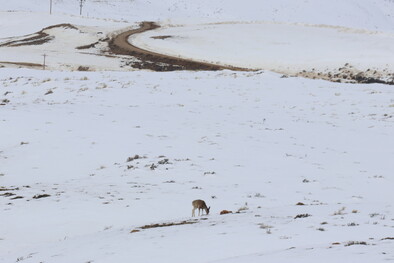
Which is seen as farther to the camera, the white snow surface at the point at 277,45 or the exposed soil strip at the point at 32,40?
the exposed soil strip at the point at 32,40

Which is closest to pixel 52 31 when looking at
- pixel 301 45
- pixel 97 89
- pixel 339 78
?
pixel 301 45

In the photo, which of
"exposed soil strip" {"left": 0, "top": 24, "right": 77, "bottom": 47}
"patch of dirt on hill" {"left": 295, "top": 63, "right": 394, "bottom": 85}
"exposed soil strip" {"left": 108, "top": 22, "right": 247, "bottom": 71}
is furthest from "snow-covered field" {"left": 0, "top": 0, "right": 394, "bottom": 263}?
"exposed soil strip" {"left": 0, "top": 24, "right": 77, "bottom": 47}

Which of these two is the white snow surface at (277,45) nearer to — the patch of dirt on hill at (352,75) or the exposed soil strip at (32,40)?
the patch of dirt on hill at (352,75)

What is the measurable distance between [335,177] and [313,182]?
2.52 feet

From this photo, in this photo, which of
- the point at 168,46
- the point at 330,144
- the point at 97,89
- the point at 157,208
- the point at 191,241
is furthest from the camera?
the point at 168,46

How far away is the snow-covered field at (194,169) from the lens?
268 inches

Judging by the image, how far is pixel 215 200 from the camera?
32.3 feet

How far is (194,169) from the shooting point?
12.1 metres

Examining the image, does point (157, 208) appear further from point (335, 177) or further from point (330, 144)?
point (330, 144)

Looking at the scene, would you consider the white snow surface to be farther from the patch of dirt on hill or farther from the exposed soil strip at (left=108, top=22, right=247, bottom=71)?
the exposed soil strip at (left=108, top=22, right=247, bottom=71)

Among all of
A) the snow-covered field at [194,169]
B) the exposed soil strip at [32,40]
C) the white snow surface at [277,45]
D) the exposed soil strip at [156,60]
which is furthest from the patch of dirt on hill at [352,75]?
the exposed soil strip at [32,40]

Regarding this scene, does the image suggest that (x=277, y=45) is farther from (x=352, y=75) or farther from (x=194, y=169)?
(x=194, y=169)

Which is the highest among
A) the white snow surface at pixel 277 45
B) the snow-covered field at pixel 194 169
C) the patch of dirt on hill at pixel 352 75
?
the white snow surface at pixel 277 45

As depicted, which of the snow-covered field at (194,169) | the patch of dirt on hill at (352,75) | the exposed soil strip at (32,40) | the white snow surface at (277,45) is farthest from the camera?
the exposed soil strip at (32,40)
